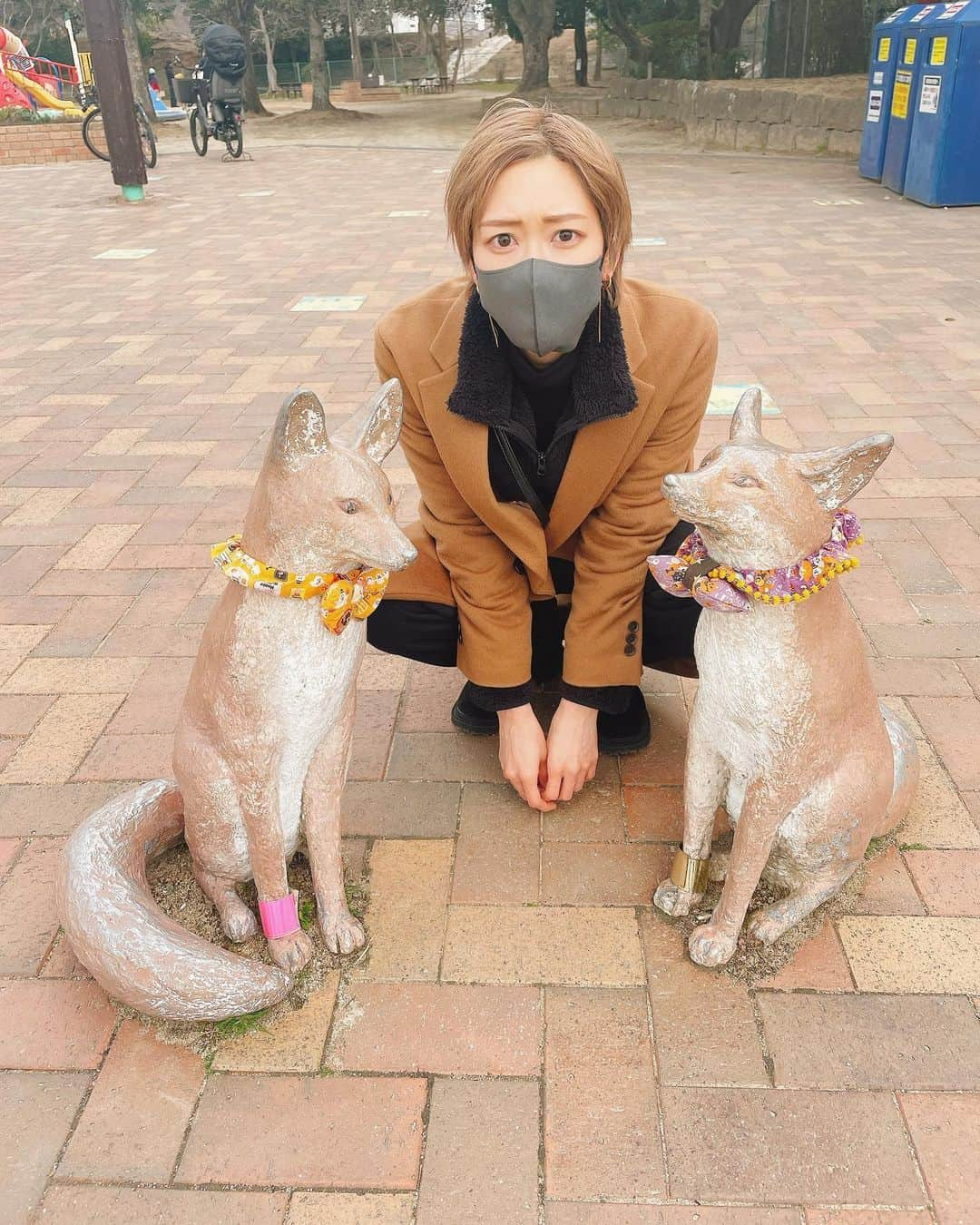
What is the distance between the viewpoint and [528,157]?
6.37 feet

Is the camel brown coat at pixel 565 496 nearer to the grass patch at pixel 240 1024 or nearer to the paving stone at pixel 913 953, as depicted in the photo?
the paving stone at pixel 913 953

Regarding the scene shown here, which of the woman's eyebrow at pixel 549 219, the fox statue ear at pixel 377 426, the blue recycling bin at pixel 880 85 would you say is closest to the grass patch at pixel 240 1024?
the fox statue ear at pixel 377 426

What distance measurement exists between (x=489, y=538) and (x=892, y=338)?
4942 millimetres

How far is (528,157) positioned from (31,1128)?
81.8 inches

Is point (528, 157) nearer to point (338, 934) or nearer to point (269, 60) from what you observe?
point (338, 934)

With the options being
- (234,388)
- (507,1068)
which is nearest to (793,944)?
(507,1068)

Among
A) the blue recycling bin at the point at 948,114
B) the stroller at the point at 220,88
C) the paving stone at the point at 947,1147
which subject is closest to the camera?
the paving stone at the point at 947,1147

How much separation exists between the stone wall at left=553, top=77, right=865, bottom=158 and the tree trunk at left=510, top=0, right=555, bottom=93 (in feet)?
15.8

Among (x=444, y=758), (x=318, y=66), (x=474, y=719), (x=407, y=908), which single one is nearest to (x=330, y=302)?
(x=474, y=719)

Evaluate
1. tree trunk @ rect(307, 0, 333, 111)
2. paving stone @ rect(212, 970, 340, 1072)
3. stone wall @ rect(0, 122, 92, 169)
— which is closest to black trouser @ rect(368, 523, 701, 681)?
paving stone @ rect(212, 970, 340, 1072)

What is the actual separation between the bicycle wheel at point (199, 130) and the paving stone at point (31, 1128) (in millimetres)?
17865

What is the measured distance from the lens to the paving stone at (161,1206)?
1.69 meters

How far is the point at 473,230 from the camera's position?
80.7 inches

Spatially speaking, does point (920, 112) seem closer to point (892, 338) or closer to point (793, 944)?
point (892, 338)
